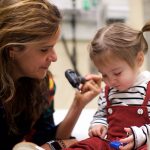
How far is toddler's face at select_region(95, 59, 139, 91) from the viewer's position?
1.15m

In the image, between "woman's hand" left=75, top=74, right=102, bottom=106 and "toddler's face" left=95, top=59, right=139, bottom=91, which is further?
"woman's hand" left=75, top=74, right=102, bottom=106

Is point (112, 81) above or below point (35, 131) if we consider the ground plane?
above

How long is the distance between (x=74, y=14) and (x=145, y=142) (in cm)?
136

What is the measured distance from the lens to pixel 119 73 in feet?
3.80

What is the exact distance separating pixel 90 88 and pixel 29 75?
25 centimetres

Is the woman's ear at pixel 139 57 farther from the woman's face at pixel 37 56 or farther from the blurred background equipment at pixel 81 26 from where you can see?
the blurred background equipment at pixel 81 26

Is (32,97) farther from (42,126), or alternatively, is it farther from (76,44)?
(76,44)

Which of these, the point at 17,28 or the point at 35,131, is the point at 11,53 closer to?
the point at 17,28

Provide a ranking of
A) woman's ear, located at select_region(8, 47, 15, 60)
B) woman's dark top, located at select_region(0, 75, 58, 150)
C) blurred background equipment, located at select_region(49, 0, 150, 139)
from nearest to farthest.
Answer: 1. woman's ear, located at select_region(8, 47, 15, 60)
2. woman's dark top, located at select_region(0, 75, 58, 150)
3. blurred background equipment, located at select_region(49, 0, 150, 139)

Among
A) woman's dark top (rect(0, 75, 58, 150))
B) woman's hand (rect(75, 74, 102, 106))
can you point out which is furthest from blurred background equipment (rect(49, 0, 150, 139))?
woman's hand (rect(75, 74, 102, 106))

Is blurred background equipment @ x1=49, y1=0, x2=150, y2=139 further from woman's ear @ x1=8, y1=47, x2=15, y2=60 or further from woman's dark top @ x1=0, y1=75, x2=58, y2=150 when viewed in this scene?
woman's ear @ x1=8, y1=47, x2=15, y2=60

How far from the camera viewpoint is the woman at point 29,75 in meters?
1.22

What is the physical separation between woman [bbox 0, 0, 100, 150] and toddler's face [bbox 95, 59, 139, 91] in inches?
7.8

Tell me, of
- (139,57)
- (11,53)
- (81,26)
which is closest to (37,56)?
(11,53)
